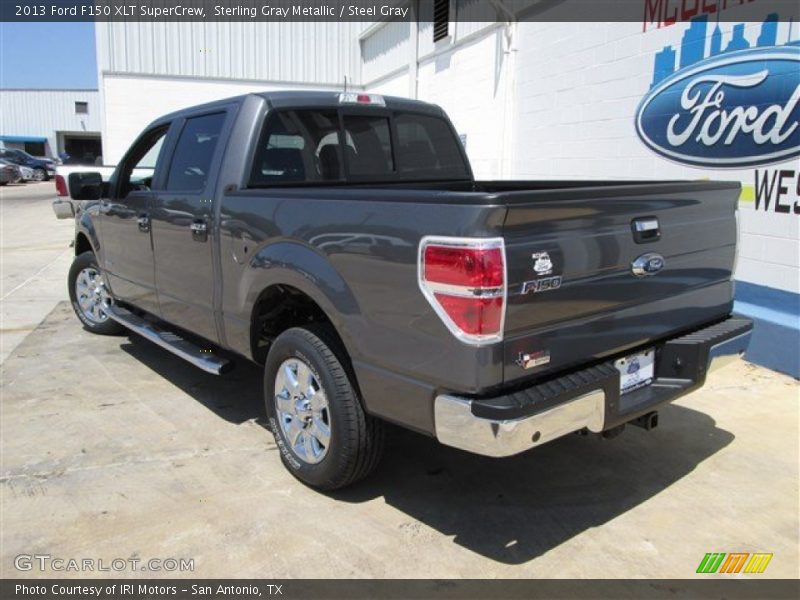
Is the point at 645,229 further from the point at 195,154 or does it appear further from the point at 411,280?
the point at 195,154

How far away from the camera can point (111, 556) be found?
2.98m

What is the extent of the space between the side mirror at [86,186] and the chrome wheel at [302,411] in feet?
10.3

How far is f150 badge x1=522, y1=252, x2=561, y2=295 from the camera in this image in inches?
100

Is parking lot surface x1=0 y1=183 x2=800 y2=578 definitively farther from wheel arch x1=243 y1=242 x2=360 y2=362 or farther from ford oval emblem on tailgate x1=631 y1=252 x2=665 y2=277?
ford oval emblem on tailgate x1=631 y1=252 x2=665 y2=277

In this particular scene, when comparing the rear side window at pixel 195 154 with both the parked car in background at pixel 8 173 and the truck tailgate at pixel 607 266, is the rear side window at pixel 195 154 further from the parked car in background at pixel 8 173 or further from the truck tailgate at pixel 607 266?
the parked car in background at pixel 8 173

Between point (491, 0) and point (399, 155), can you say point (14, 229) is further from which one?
point (399, 155)

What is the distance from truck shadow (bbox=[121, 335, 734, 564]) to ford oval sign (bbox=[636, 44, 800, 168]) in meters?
2.44

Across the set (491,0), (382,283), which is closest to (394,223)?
(382,283)

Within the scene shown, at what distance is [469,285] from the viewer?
8.05 feet

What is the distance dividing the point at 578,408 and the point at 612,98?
565 cm

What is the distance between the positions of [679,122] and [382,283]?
4787 mm

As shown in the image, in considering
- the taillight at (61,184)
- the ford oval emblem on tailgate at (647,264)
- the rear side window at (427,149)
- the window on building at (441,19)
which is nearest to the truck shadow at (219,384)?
the rear side window at (427,149)

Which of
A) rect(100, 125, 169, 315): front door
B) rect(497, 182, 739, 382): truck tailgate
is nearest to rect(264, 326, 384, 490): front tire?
rect(497, 182, 739, 382): truck tailgate

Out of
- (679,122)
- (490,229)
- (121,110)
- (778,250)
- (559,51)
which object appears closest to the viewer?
(490,229)
